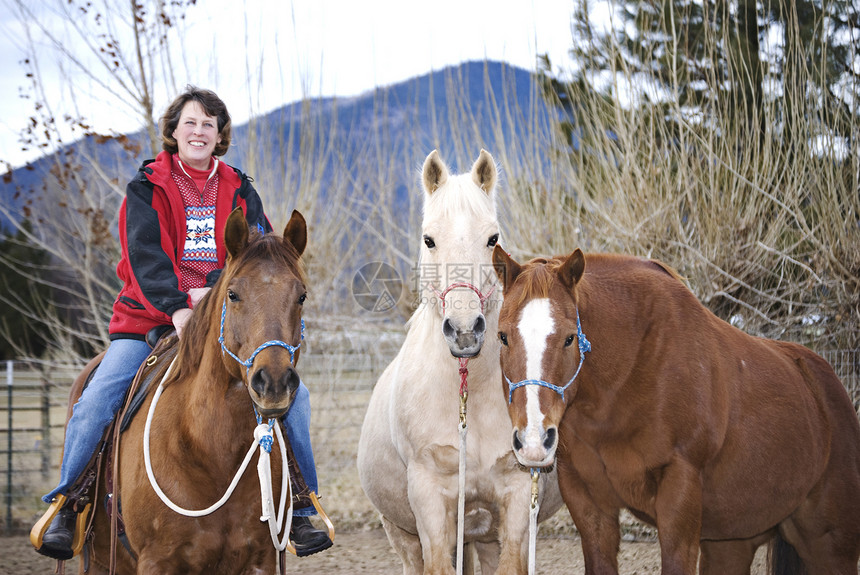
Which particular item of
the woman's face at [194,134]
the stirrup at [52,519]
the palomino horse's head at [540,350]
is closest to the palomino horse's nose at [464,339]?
the palomino horse's head at [540,350]

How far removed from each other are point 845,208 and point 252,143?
258 inches

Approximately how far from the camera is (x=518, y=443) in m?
2.85

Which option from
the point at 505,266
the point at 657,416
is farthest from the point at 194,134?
the point at 657,416

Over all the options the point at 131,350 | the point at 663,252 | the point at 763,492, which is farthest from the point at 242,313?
the point at 663,252

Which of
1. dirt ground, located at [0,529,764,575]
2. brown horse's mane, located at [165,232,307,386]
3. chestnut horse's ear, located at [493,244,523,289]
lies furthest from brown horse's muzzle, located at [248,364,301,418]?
dirt ground, located at [0,529,764,575]

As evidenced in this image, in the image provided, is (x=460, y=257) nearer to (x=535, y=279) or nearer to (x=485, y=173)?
(x=535, y=279)

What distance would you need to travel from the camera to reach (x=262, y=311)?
2623 mm

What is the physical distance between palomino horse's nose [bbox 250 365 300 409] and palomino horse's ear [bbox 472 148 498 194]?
1.69 meters

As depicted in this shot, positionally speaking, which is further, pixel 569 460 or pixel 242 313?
pixel 569 460

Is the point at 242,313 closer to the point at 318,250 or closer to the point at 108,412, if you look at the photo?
the point at 108,412

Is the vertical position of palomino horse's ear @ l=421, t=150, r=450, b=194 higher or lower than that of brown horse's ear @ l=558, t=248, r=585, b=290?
higher

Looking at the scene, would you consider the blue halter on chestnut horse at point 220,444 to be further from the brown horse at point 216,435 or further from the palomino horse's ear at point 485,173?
the palomino horse's ear at point 485,173

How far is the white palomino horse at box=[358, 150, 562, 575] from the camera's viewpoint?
337 cm

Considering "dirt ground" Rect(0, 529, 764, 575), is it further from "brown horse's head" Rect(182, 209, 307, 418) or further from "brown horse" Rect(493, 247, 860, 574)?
"brown horse's head" Rect(182, 209, 307, 418)
